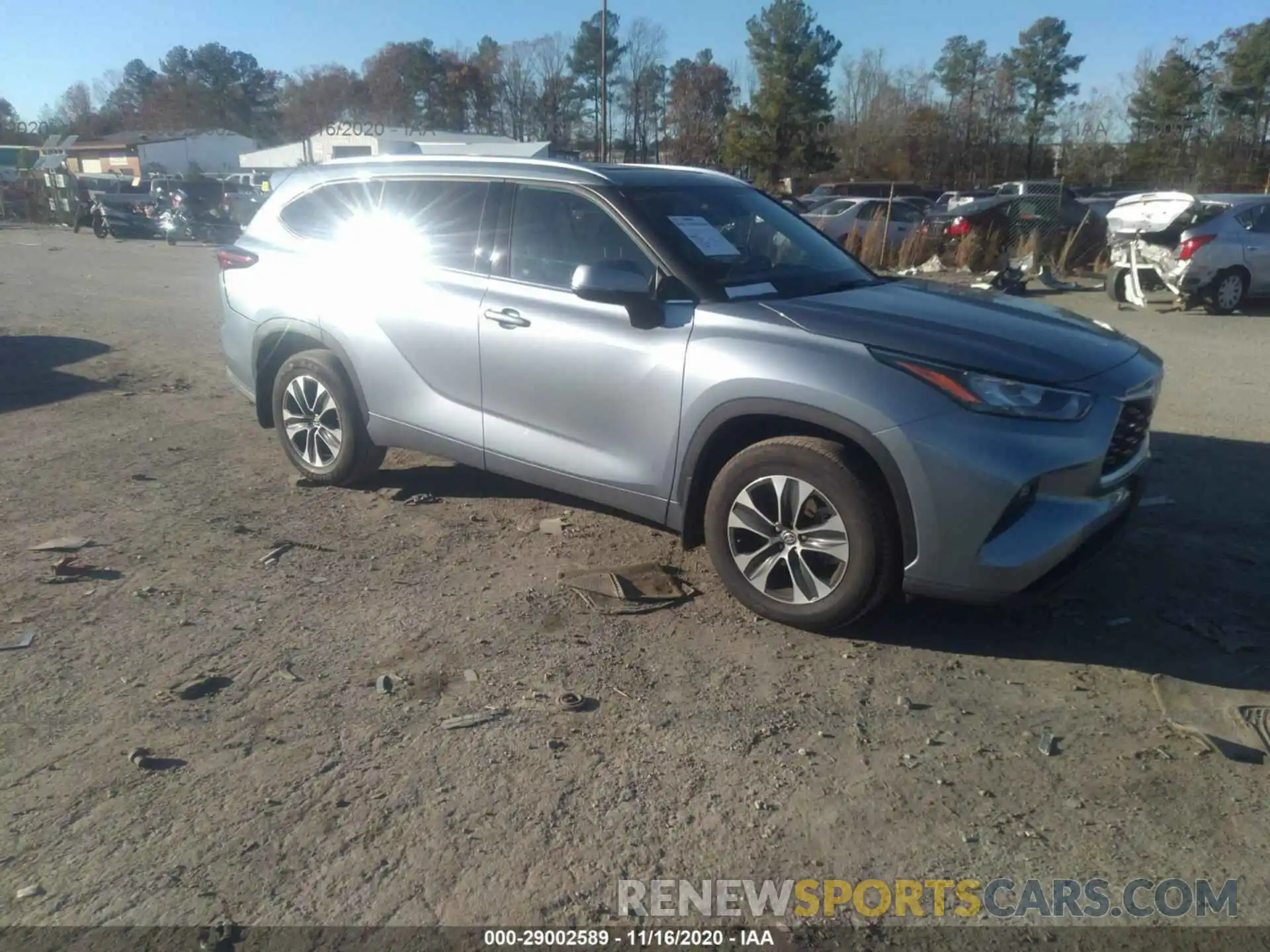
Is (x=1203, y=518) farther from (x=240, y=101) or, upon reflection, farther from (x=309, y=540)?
(x=240, y=101)

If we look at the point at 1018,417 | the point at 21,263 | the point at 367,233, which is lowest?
the point at 21,263

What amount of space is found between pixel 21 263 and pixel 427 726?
72.9 ft

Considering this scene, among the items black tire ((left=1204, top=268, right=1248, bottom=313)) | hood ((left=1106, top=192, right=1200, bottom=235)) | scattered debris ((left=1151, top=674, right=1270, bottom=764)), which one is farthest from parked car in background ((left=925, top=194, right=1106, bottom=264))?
scattered debris ((left=1151, top=674, right=1270, bottom=764))

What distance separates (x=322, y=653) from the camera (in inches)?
156

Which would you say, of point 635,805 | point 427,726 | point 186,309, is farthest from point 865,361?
point 186,309

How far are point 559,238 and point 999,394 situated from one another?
7.22ft

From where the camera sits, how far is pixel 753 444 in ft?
13.8

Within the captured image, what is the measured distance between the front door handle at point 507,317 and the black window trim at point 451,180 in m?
0.24

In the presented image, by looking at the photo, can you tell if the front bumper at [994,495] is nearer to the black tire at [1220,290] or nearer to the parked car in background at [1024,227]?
the black tire at [1220,290]

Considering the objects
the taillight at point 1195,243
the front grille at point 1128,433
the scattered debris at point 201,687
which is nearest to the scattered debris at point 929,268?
the taillight at point 1195,243

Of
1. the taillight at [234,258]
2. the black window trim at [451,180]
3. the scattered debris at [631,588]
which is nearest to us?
the scattered debris at [631,588]

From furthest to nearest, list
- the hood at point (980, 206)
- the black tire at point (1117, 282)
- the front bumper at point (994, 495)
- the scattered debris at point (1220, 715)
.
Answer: the hood at point (980, 206)
the black tire at point (1117, 282)
the front bumper at point (994, 495)
the scattered debris at point (1220, 715)

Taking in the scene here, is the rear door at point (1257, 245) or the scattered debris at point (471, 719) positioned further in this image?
the rear door at point (1257, 245)

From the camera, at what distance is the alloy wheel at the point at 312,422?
5695 mm
